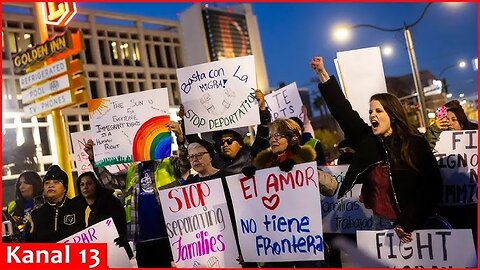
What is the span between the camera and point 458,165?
4148 mm

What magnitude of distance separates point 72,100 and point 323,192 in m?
11.8

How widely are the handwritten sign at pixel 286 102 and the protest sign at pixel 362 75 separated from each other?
1406 millimetres

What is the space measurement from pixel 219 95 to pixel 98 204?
4.79 feet

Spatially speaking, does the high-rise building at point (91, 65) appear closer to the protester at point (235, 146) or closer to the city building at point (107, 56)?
the city building at point (107, 56)

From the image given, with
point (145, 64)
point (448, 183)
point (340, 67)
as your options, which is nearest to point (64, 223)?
point (340, 67)

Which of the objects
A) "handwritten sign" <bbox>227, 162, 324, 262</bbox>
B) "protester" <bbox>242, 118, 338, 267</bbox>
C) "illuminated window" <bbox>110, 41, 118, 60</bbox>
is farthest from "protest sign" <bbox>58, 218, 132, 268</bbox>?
"illuminated window" <bbox>110, 41, 118, 60</bbox>

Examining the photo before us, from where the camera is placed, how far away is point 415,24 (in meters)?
12.7

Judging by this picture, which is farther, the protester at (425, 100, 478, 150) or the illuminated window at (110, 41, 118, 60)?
the illuminated window at (110, 41, 118, 60)

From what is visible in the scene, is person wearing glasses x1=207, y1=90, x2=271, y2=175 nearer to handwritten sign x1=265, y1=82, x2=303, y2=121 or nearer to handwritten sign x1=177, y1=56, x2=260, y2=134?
handwritten sign x1=177, y1=56, x2=260, y2=134

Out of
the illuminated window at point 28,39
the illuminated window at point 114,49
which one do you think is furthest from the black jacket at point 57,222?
the illuminated window at point 114,49

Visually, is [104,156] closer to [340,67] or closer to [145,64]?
[340,67]

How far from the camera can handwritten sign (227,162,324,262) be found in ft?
13.8

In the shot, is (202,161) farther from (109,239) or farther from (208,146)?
(109,239)

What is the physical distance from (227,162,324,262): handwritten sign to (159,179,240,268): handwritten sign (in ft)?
0.46
